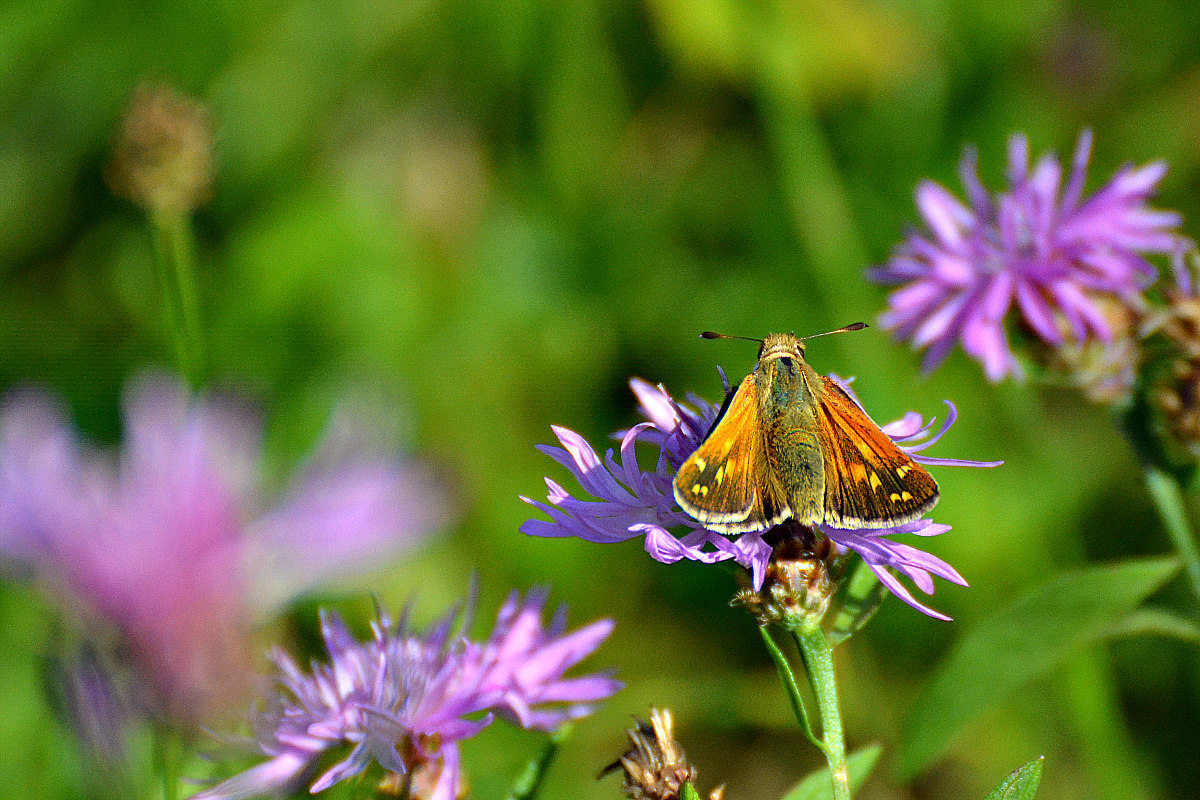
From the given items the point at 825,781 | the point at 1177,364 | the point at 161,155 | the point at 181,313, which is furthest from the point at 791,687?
the point at 161,155

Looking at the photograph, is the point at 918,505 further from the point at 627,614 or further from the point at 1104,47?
the point at 1104,47

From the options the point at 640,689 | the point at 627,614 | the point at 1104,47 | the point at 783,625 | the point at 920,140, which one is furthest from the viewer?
the point at 1104,47

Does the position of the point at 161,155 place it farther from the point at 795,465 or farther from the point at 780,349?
the point at 795,465

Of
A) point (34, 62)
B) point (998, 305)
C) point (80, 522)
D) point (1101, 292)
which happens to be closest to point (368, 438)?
point (80, 522)

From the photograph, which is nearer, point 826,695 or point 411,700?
point 826,695

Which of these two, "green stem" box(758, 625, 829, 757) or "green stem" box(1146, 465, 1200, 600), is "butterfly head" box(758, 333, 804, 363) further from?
"green stem" box(1146, 465, 1200, 600)

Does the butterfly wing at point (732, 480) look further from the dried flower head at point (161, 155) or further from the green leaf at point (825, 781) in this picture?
the dried flower head at point (161, 155)

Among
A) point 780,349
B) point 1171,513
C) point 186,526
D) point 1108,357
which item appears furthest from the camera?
point 1108,357
